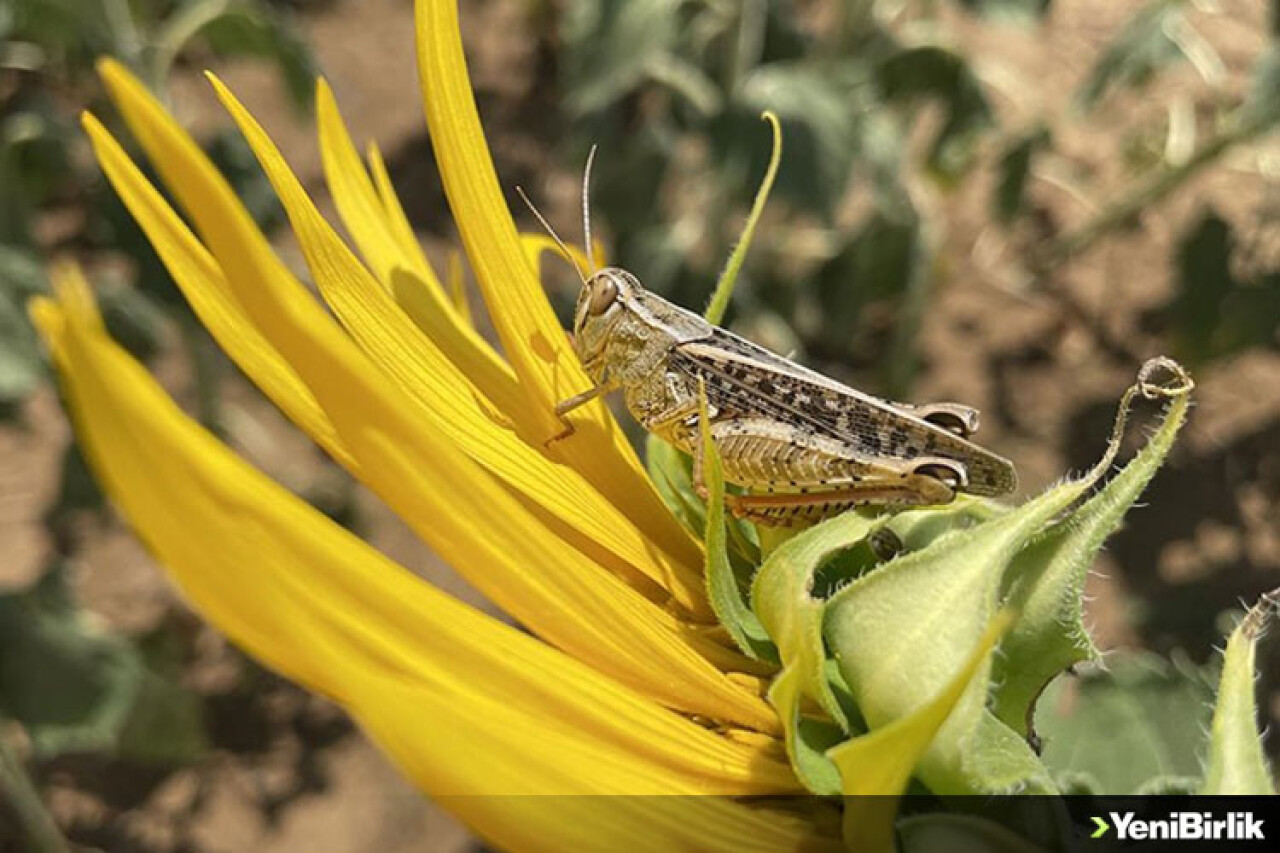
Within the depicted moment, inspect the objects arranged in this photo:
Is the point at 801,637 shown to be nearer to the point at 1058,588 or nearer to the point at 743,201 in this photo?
the point at 1058,588

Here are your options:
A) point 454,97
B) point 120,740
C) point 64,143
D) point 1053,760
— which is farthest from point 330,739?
point 454,97

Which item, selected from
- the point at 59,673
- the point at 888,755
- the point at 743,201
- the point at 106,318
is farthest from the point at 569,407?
the point at 743,201

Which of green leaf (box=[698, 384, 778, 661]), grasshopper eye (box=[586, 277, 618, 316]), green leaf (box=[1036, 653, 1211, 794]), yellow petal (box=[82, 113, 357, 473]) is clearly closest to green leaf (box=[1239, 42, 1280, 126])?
green leaf (box=[1036, 653, 1211, 794])

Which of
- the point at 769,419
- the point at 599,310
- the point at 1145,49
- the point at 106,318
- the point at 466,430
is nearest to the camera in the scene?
the point at 466,430

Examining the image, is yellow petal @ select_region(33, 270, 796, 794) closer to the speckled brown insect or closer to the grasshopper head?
the speckled brown insect

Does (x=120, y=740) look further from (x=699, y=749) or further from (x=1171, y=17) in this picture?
(x=1171, y=17)
